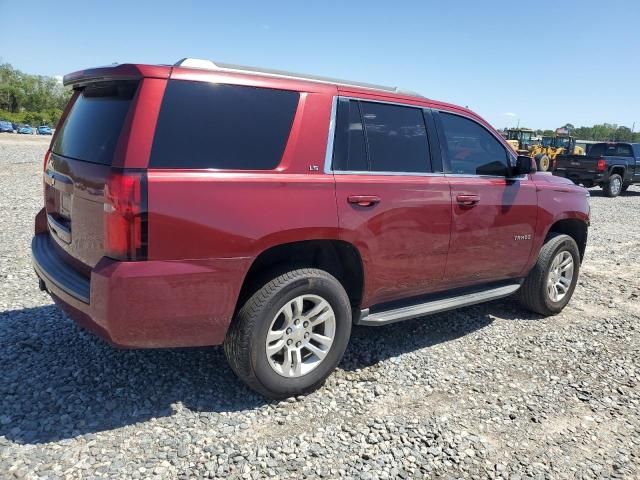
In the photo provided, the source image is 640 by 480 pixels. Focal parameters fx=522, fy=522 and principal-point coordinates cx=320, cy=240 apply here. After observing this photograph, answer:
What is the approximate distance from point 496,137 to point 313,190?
2.19 m

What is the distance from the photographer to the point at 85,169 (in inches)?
113

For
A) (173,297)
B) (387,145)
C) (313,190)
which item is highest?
(387,145)

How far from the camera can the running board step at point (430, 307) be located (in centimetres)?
361

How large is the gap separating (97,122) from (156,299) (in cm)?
115

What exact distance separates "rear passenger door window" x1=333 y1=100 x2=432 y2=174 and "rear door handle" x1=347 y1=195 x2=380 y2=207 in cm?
20

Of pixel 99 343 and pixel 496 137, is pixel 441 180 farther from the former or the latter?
pixel 99 343

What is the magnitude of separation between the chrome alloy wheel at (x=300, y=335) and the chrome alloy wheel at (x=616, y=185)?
671 inches

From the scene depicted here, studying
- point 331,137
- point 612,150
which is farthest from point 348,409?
point 612,150

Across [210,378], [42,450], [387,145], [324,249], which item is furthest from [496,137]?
[42,450]

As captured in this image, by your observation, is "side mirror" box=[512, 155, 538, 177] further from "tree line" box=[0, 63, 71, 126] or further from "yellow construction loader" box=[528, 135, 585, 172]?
"tree line" box=[0, 63, 71, 126]

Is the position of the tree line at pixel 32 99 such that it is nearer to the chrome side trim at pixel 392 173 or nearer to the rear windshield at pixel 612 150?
the rear windshield at pixel 612 150

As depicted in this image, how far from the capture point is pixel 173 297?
2.72 metres

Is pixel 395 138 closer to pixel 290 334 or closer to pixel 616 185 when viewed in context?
pixel 290 334

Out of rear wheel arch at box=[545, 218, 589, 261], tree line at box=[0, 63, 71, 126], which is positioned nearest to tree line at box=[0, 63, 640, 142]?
tree line at box=[0, 63, 71, 126]
